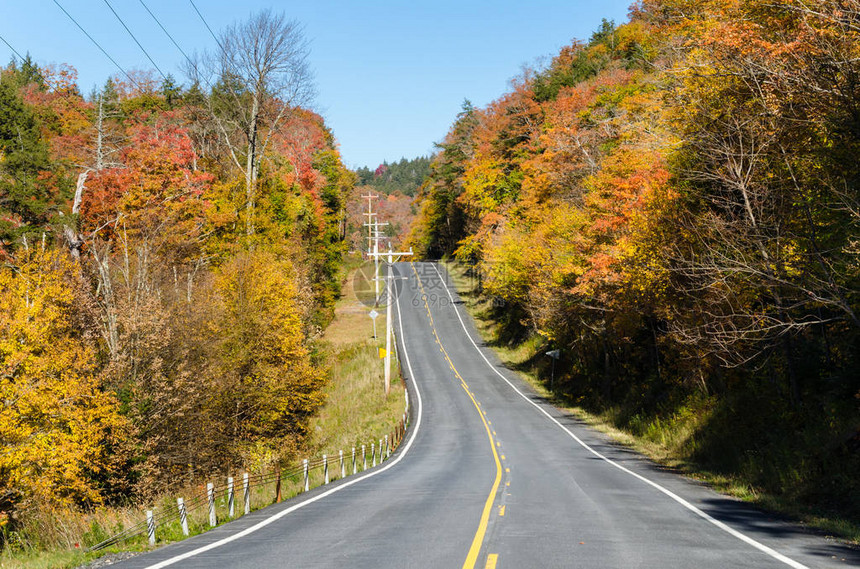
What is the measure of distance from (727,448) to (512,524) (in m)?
13.1

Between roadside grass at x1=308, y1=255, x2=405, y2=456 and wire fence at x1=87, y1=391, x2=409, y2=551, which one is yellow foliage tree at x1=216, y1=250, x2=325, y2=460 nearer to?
roadside grass at x1=308, y1=255, x2=405, y2=456

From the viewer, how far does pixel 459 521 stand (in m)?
10.8

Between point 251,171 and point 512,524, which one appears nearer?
point 512,524

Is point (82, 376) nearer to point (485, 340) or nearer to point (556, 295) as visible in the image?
point (556, 295)

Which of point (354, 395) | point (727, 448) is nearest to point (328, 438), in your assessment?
point (354, 395)

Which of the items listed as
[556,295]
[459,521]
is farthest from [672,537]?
[556,295]

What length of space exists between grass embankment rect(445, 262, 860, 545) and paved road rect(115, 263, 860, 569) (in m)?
0.90

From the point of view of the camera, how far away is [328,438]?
3934cm

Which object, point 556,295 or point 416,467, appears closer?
point 416,467

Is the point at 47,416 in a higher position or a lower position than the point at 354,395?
higher

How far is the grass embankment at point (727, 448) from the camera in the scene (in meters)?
13.4

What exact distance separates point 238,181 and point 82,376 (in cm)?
2558

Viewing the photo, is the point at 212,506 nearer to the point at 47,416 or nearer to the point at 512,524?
the point at 512,524

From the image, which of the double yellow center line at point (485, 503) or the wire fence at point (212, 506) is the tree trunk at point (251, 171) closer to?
the double yellow center line at point (485, 503)
